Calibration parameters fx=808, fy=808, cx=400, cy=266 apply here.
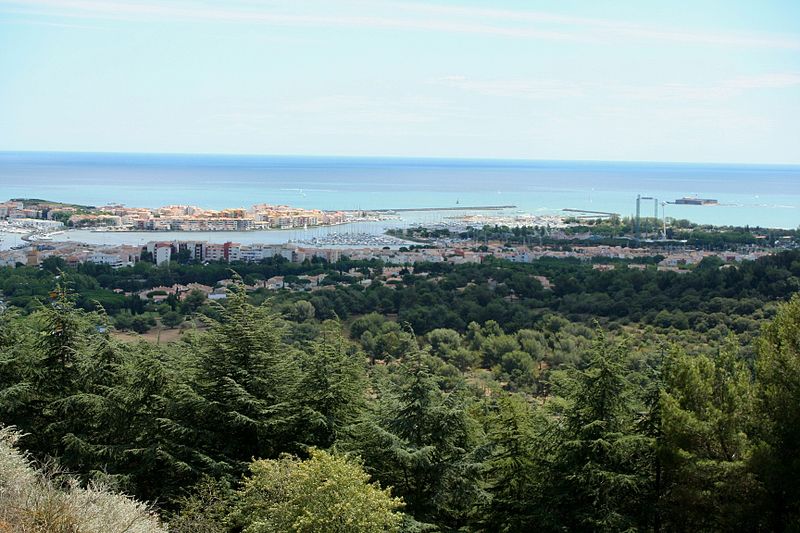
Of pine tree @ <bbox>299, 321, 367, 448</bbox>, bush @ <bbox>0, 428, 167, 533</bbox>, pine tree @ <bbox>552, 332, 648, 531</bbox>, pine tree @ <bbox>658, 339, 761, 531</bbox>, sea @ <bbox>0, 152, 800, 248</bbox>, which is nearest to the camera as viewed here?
bush @ <bbox>0, 428, 167, 533</bbox>

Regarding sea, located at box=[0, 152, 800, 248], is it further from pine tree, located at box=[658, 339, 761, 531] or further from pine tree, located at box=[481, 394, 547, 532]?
pine tree, located at box=[658, 339, 761, 531]

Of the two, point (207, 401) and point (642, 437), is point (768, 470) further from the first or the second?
point (207, 401)

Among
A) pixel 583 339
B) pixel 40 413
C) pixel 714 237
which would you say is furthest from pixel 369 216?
pixel 40 413

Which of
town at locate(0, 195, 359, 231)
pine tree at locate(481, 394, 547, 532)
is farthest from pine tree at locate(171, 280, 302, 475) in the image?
town at locate(0, 195, 359, 231)

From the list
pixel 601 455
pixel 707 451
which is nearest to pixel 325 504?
pixel 601 455

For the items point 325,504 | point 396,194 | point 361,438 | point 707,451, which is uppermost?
point 396,194

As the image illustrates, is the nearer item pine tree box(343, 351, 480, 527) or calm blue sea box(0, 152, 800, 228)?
pine tree box(343, 351, 480, 527)

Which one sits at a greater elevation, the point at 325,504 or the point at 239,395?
the point at 239,395

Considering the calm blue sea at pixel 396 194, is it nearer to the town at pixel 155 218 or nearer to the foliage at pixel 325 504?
the town at pixel 155 218

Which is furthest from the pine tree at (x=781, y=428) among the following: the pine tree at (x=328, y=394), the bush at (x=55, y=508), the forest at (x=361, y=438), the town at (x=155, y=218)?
the town at (x=155, y=218)

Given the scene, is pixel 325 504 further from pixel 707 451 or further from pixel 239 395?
pixel 707 451
